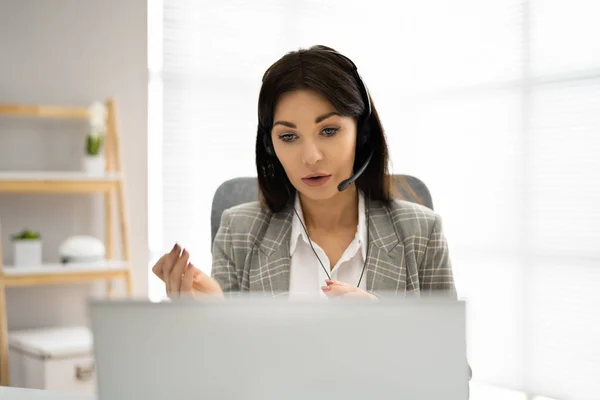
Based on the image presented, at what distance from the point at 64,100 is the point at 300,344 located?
9.99 feet

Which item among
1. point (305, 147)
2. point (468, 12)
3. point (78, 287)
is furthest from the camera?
point (468, 12)

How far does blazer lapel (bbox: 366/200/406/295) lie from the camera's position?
67.8 inches

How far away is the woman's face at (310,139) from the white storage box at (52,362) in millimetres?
1703

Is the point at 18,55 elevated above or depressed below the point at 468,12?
below

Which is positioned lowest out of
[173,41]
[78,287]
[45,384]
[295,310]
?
[45,384]

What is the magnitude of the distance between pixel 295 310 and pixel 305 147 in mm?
898

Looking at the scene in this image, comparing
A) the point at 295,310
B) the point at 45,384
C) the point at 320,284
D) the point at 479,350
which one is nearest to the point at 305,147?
Answer: the point at 320,284

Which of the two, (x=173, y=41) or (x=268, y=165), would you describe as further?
(x=173, y=41)

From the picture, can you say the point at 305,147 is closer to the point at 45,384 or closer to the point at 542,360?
the point at 45,384

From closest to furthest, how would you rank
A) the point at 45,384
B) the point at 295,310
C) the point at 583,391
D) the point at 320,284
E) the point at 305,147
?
1. the point at 295,310
2. the point at 305,147
3. the point at 320,284
4. the point at 45,384
5. the point at 583,391

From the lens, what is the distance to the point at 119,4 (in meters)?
3.68

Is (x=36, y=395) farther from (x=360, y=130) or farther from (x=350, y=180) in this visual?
(x=360, y=130)

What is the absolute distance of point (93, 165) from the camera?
134 inches

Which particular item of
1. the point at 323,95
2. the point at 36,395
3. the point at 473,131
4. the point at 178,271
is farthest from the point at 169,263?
the point at 473,131
